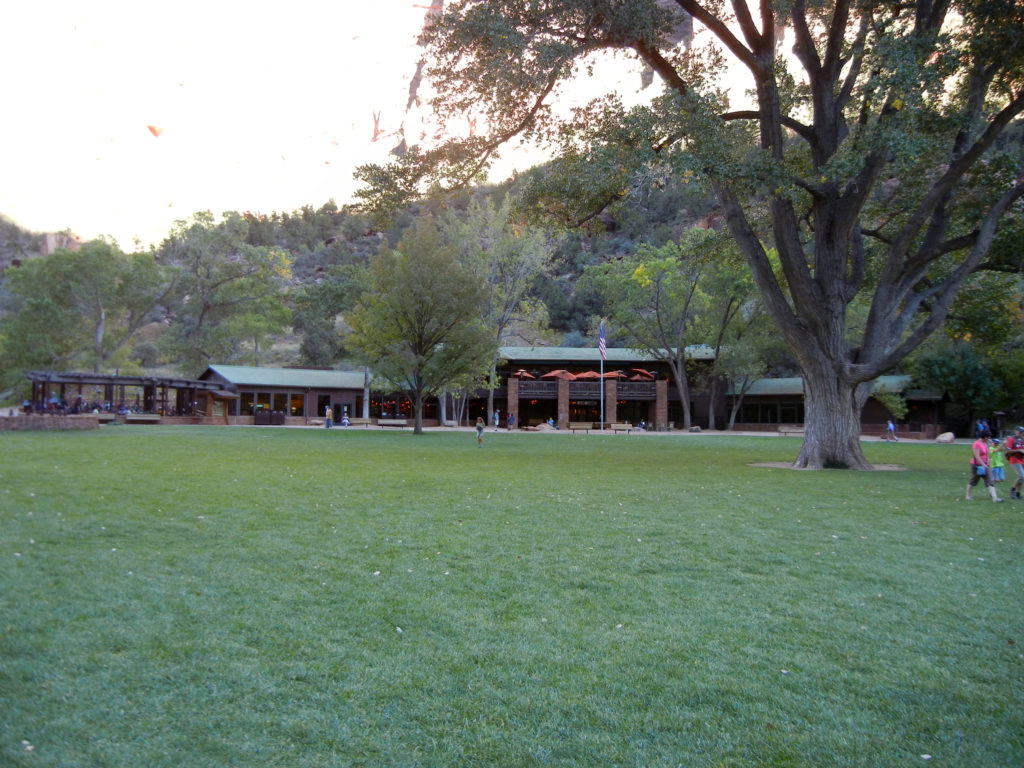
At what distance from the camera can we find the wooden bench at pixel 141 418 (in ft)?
131

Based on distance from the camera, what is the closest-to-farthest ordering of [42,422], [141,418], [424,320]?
[42,422], [424,320], [141,418]

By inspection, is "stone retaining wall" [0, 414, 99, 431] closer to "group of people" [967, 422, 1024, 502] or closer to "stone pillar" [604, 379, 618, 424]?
"group of people" [967, 422, 1024, 502]

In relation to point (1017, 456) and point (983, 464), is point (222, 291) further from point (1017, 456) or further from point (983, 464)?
point (1017, 456)

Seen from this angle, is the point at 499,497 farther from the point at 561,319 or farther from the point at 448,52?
the point at 561,319

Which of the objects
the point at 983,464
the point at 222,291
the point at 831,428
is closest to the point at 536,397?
the point at 222,291

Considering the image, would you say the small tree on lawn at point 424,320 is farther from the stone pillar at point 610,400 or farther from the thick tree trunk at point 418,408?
the stone pillar at point 610,400

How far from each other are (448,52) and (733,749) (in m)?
15.2

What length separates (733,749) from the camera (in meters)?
3.17

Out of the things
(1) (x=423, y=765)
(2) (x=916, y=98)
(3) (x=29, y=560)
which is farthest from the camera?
(2) (x=916, y=98)

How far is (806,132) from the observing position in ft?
59.2

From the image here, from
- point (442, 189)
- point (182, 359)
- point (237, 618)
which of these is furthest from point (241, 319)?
point (237, 618)

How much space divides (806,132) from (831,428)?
26.9 ft

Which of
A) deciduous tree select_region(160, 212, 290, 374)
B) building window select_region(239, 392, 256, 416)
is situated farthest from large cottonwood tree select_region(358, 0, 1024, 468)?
deciduous tree select_region(160, 212, 290, 374)

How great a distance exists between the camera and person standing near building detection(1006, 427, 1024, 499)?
12117mm
